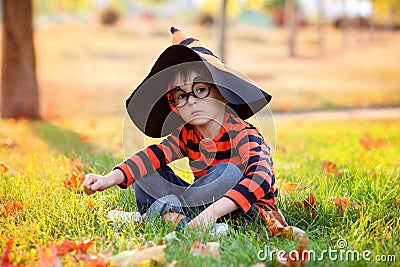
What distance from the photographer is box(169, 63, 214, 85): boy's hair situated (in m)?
2.72

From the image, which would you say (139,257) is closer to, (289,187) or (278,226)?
(278,226)

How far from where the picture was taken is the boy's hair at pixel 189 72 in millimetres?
2723

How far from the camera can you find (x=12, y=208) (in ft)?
9.34

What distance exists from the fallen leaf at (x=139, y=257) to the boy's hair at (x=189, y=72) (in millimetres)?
938

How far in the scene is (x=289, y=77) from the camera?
2047 centimetres

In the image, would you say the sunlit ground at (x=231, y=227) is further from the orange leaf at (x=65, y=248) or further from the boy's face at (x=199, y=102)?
the boy's face at (x=199, y=102)

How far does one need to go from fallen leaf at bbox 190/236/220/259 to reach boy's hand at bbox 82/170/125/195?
2.06 ft

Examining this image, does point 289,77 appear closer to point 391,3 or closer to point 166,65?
point 391,3

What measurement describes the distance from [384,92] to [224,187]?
14.8m

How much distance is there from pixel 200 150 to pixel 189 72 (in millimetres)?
424

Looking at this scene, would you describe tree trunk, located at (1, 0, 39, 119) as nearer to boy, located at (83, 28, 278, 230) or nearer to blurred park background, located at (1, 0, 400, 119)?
blurred park background, located at (1, 0, 400, 119)

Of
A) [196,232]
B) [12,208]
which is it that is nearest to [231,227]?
[196,232]

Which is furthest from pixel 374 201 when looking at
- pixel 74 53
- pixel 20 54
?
pixel 74 53

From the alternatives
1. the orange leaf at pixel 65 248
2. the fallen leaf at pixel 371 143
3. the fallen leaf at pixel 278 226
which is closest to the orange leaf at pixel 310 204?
the fallen leaf at pixel 278 226
